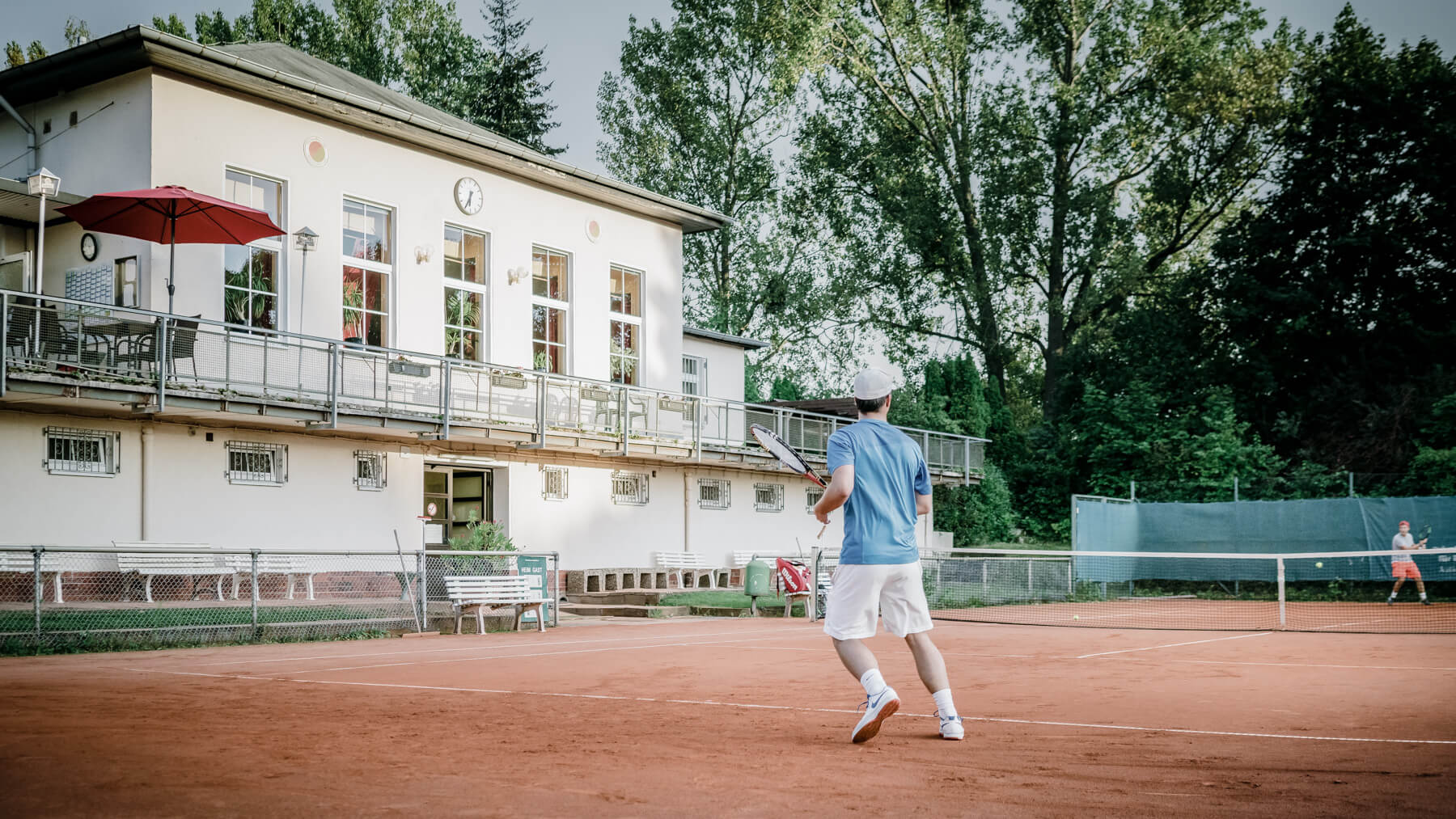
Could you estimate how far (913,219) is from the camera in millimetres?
46062

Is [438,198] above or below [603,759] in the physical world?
above

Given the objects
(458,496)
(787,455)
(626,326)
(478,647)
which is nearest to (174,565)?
(478,647)

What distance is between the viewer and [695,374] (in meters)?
33.9

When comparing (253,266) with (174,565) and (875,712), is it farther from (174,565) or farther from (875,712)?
(875,712)

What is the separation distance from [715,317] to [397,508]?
24789 mm

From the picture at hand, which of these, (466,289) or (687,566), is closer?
(466,289)

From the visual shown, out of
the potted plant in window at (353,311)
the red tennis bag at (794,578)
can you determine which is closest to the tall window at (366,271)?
the potted plant in window at (353,311)

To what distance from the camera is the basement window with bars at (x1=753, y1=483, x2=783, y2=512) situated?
1324 inches

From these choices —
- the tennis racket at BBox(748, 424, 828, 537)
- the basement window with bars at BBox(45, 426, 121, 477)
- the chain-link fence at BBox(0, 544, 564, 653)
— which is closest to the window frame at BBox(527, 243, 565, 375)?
the chain-link fence at BBox(0, 544, 564, 653)

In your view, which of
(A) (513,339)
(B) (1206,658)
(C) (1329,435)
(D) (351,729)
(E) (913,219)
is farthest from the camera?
(E) (913,219)

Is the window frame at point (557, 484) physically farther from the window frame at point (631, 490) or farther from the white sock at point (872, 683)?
the white sock at point (872, 683)

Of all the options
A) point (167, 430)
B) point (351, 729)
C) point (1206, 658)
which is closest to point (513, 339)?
point (167, 430)

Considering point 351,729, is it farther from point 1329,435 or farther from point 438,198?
point 1329,435

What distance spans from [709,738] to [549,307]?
21437 mm
